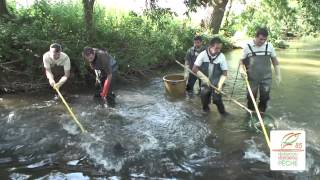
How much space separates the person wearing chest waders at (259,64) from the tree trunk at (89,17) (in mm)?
5064

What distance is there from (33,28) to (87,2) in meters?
1.62

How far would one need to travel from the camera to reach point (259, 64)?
8.24m

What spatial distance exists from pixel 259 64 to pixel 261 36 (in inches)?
26.5

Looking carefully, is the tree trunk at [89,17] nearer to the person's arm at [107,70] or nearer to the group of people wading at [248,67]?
the person's arm at [107,70]

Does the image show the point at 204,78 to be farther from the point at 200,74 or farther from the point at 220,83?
the point at 220,83

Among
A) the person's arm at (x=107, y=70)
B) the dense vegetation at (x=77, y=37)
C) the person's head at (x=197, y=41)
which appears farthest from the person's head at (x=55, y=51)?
the person's head at (x=197, y=41)

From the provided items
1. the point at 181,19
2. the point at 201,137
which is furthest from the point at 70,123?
the point at 181,19

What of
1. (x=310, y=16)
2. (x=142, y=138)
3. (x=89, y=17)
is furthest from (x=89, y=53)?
(x=310, y=16)

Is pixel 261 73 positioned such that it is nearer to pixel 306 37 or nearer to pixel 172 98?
pixel 172 98

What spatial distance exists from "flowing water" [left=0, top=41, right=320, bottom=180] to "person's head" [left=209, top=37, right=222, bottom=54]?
151 cm

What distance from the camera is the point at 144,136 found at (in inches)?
320

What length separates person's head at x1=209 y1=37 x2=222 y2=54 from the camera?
8.38 m

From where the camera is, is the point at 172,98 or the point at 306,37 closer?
the point at 172,98

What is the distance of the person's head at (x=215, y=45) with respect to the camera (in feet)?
27.5
